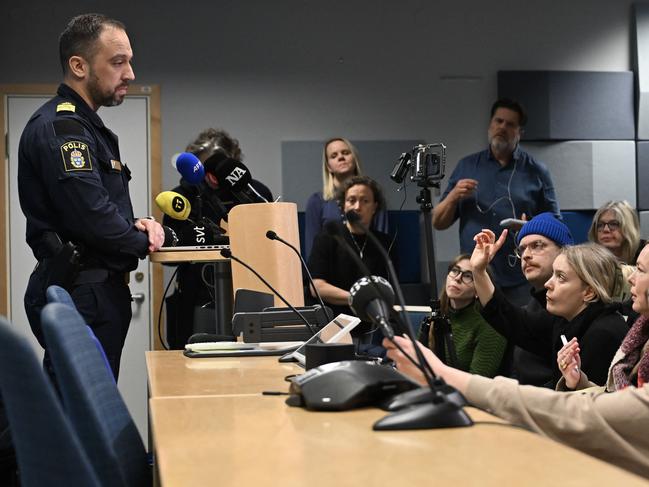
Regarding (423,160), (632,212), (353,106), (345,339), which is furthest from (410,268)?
(345,339)

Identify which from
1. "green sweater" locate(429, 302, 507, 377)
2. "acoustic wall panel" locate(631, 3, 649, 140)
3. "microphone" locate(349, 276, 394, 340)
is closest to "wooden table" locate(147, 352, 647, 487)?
"microphone" locate(349, 276, 394, 340)

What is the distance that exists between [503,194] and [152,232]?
2459mm

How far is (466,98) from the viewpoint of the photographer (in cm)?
615

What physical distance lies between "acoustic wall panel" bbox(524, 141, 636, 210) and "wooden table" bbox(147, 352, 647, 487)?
494 centimetres

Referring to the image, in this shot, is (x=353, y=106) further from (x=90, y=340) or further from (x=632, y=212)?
(x=90, y=340)

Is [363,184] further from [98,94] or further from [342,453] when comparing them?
[342,453]

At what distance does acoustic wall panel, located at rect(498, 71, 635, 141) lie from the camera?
6137 mm

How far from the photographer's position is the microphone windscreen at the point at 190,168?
3.50 m

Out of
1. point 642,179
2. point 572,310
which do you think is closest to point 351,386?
point 572,310

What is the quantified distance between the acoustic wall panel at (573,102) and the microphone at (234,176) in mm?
2947

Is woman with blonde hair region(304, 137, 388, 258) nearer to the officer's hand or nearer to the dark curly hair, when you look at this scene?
the dark curly hair

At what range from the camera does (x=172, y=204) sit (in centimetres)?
335

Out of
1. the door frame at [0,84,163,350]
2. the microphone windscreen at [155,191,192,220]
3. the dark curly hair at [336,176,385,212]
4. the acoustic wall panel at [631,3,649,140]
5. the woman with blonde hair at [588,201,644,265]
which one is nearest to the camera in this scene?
the microphone windscreen at [155,191,192,220]

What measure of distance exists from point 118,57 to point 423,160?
1390 millimetres
